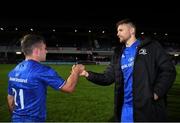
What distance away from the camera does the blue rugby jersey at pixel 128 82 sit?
5609 mm

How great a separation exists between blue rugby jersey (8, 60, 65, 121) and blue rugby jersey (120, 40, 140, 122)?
1.16m

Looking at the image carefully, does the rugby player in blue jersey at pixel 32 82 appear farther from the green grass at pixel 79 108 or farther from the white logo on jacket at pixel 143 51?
the green grass at pixel 79 108

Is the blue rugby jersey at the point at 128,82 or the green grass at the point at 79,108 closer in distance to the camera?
the blue rugby jersey at the point at 128,82

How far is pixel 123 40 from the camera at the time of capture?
5.86 m

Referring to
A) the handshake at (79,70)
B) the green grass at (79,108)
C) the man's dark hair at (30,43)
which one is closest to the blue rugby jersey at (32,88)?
the man's dark hair at (30,43)

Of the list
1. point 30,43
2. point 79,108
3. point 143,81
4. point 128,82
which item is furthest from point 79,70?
point 79,108

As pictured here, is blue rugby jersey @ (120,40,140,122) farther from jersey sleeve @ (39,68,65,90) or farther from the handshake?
jersey sleeve @ (39,68,65,90)

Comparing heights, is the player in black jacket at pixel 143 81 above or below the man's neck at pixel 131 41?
below

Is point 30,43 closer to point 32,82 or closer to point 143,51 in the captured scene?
point 32,82

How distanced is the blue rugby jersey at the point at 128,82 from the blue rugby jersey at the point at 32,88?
1159 millimetres

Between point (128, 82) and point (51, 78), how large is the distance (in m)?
1.29

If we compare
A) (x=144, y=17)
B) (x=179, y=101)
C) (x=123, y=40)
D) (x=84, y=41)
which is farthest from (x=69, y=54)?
(x=123, y=40)

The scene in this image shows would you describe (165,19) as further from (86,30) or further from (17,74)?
(17,74)

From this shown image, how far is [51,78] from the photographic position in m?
4.86
